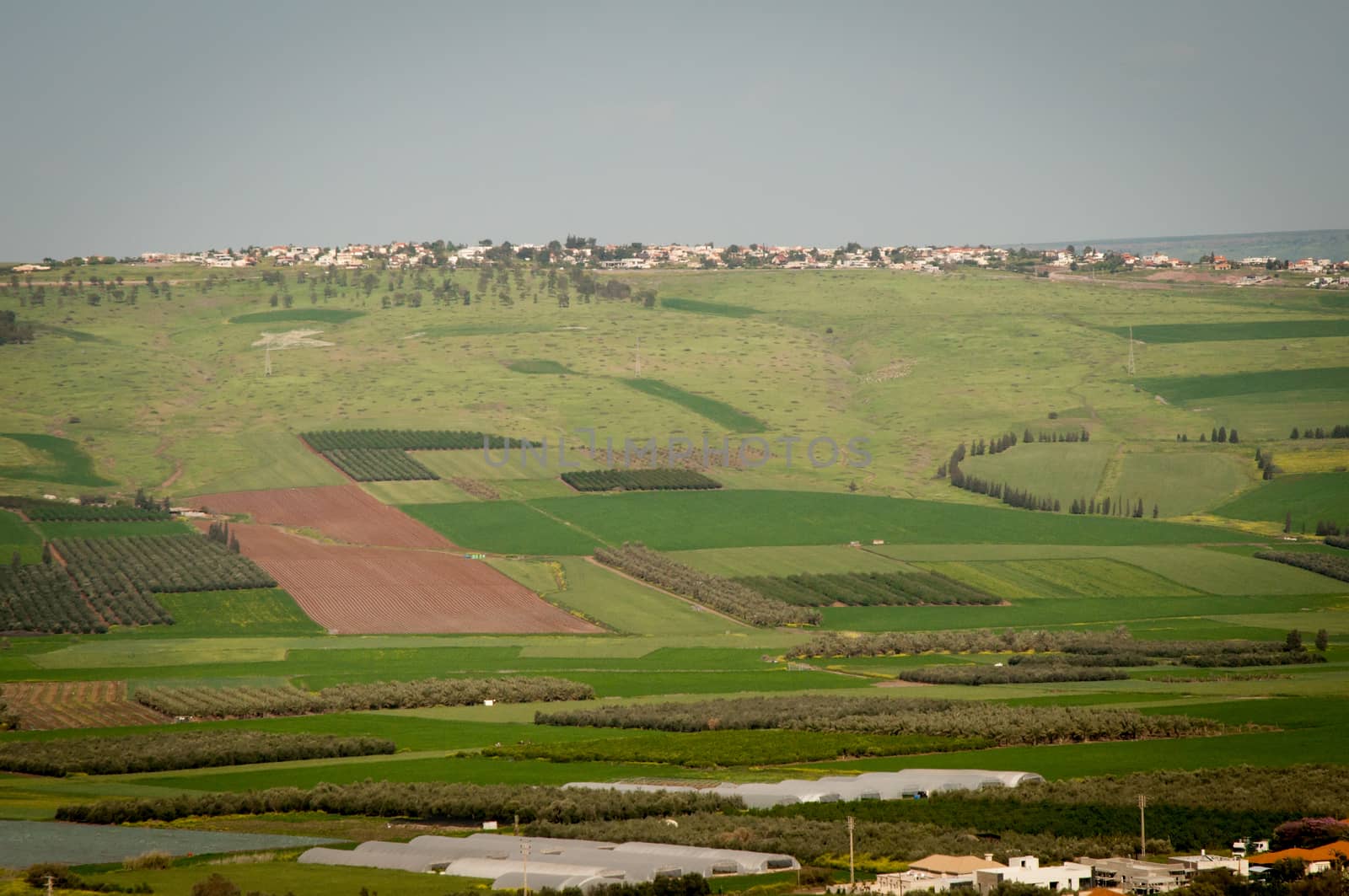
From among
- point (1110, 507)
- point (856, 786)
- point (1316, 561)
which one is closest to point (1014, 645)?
point (1316, 561)

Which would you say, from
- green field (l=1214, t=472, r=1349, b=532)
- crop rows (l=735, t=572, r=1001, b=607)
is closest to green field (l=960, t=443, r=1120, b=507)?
green field (l=1214, t=472, r=1349, b=532)

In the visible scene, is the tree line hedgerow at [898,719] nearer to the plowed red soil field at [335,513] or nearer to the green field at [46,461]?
the plowed red soil field at [335,513]

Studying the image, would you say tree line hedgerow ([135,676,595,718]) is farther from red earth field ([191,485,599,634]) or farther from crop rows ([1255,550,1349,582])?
crop rows ([1255,550,1349,582])

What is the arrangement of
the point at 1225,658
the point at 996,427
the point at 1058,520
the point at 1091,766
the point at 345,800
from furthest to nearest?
the point at 996,427
the point at 1058,520
the point at 1225,658
the point at 1091,766
the point at 345,800

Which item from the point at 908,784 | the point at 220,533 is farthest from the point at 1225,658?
the point at 220,533

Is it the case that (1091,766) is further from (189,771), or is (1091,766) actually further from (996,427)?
(996,427)

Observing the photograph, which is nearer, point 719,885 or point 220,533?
point 719,885

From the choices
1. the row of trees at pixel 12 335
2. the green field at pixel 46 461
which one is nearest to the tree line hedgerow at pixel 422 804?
the green field at pixel 46 461

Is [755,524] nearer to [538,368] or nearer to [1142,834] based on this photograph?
[538,368]
